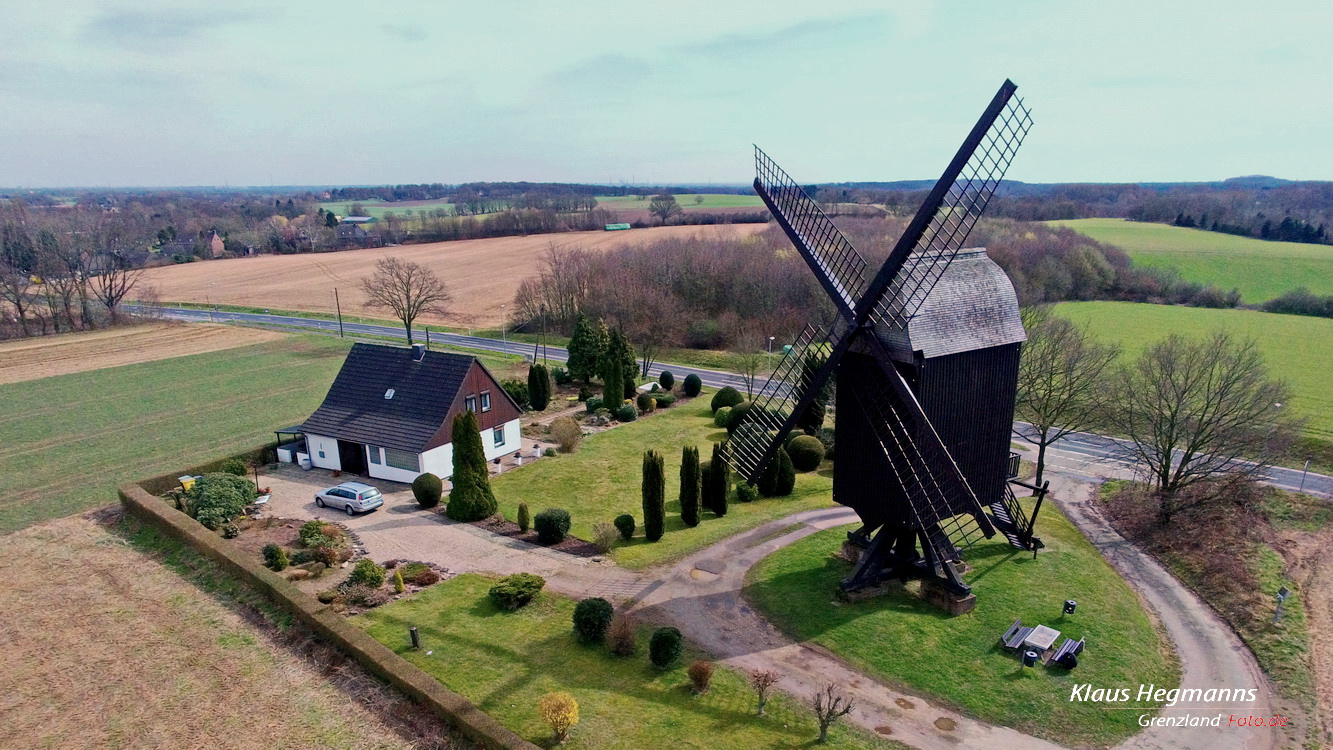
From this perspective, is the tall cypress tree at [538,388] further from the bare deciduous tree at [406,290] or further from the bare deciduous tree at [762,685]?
the bare deciduous tree at [762,685]

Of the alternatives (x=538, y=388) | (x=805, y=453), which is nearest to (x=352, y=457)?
A: (x=538, y=388)

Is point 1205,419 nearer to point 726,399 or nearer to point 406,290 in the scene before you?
point 726,399

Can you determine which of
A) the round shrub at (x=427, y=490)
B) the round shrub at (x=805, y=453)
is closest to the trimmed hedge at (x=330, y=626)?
the round shrub at (x=427, y=490)

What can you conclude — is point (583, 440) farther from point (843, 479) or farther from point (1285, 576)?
point (1285, 576)

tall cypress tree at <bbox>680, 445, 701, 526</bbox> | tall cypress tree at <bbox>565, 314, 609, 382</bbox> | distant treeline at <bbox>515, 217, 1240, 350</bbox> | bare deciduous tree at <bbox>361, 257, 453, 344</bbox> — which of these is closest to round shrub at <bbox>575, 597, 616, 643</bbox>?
tall cypress tree at <bbox>680, 445, 701, 526</bbox>

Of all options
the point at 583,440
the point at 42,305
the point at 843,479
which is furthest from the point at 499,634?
the point at 42,305
